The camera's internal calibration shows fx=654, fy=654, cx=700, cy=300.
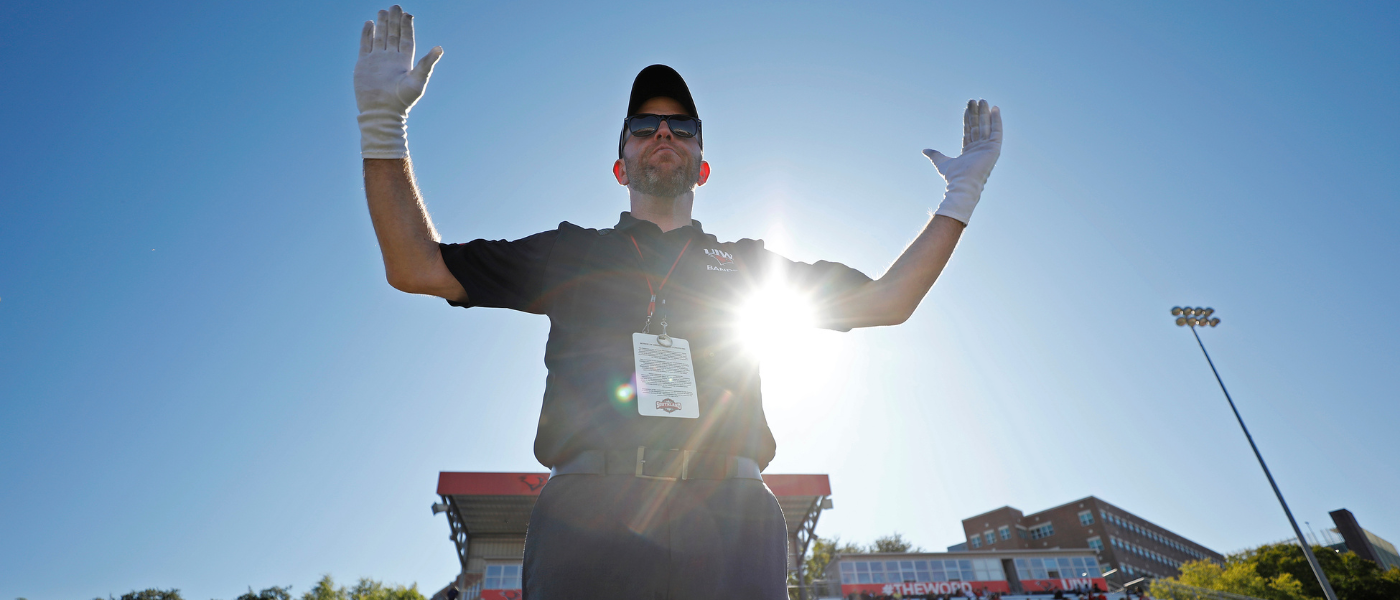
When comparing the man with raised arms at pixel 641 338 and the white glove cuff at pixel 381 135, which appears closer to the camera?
the man with raised arms at pixel 641 338

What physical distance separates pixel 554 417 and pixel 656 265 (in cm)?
58

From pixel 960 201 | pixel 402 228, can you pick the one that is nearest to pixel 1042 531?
pixel 960 201

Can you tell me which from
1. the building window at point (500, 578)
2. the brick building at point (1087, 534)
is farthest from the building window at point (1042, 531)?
the building window at point (500, 578)

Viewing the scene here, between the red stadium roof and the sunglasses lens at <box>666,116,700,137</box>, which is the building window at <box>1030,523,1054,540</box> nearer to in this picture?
the red stadium roof

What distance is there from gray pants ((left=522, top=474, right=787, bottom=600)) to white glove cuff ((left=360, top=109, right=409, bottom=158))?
1022mm

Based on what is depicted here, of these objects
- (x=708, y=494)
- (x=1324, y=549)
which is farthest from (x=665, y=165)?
(x=1324, y=549)

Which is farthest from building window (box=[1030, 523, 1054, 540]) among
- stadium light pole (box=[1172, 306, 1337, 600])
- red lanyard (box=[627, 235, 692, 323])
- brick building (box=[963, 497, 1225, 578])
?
red lanyard (box=[627, 235, 692, 323])

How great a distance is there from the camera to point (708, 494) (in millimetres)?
1623

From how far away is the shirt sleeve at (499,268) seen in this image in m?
1.90

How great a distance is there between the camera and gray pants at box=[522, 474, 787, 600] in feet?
4.90

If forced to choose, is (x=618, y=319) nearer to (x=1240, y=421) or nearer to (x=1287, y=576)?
(x=1240, y=421)

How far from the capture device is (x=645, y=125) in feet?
8.24

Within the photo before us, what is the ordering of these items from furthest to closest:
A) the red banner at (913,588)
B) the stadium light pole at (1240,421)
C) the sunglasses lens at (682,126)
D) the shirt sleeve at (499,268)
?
the red banner at (913,588)
the stadium light pole at (1240,421)
the sunglasses lens at (682,126)
the shirt sleeve at (499,268)

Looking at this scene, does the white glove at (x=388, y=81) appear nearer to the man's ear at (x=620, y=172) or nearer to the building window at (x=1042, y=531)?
the man's ear at (x=620, y=172)
